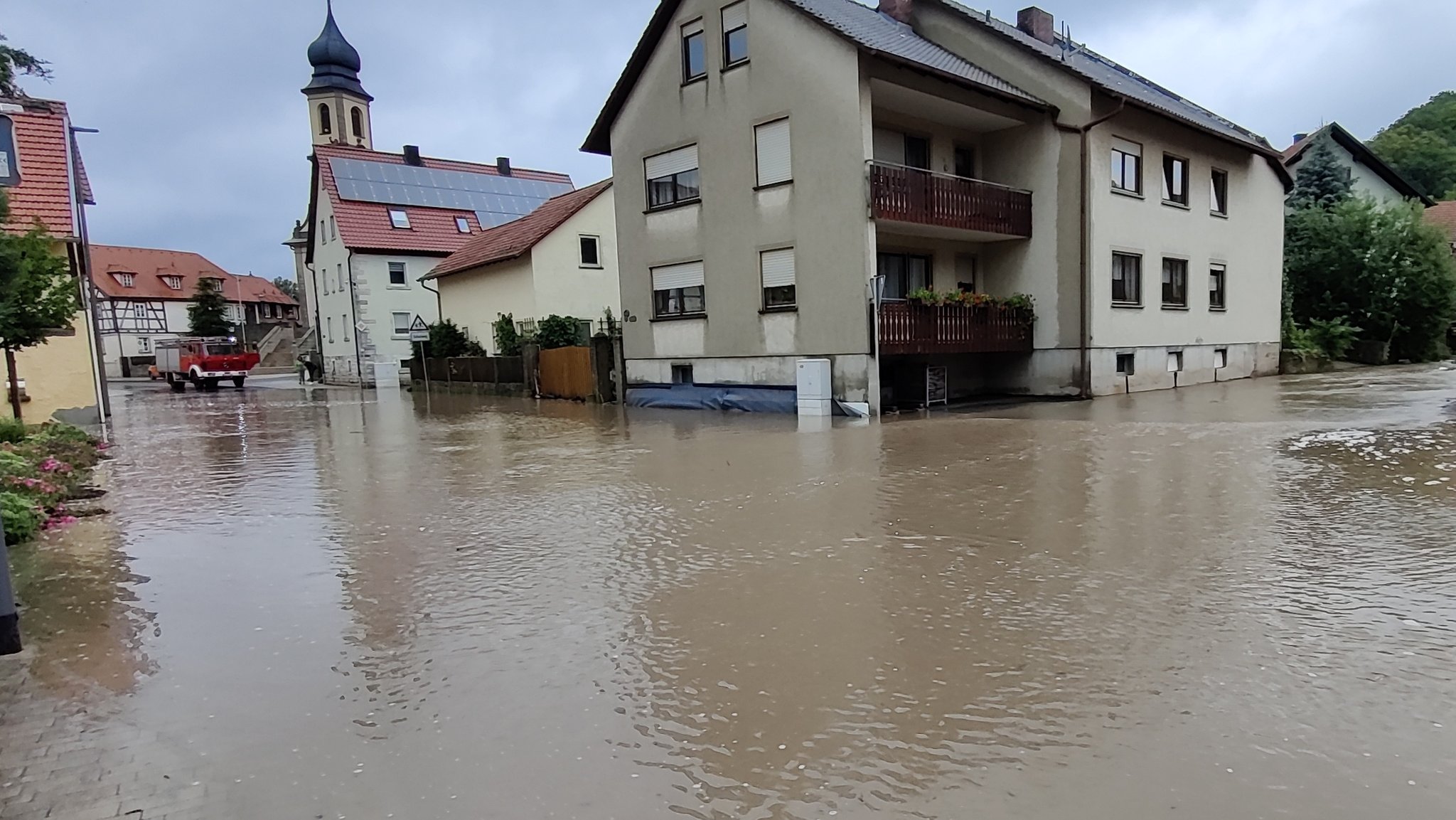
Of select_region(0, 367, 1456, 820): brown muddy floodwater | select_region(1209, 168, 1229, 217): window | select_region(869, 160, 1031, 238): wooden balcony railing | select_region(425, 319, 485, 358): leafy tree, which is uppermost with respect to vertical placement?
select_region(1209, 168, 1229, 217): window

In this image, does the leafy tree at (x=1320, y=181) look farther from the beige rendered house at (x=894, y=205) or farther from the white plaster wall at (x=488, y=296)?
the white plaster wall at (x=488, y=296)

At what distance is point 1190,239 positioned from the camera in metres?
23.4

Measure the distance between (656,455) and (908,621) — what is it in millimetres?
7756

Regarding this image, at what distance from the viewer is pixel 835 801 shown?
9.69 feet

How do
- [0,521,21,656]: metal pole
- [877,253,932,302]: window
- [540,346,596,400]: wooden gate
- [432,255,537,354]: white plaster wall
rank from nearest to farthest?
[0,521,21,656]: metal pole → [877,253,932,302]: window → [540,346,596,400]: wooden gate → [432,255,537,354]: white plaster wall

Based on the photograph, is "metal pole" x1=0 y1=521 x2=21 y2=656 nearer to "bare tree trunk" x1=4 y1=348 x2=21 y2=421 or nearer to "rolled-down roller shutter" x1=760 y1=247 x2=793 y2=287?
"bare tree trunk" x1=4 y1=348 x2=21 y2=421

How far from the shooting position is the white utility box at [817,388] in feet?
56.8

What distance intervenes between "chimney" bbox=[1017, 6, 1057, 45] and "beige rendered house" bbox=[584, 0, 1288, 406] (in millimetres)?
1979

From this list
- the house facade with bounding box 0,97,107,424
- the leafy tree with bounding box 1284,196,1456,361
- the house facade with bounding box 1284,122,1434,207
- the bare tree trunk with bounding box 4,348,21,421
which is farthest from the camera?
the house facade with bounding box 1284,122,1434,207

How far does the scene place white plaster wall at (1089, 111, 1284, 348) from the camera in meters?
19.9

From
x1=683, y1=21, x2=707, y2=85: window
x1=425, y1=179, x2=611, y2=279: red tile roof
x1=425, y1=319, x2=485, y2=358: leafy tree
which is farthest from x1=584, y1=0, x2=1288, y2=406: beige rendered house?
x1=425, y1=319, x2=485, y2=358: leafy tree

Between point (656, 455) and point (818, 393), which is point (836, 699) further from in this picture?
point (818, 393)

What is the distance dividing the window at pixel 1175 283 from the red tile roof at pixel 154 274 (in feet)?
256

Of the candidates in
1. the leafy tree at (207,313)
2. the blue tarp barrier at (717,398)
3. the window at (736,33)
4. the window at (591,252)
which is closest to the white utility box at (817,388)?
the blue tarp barrier at (717,398)
